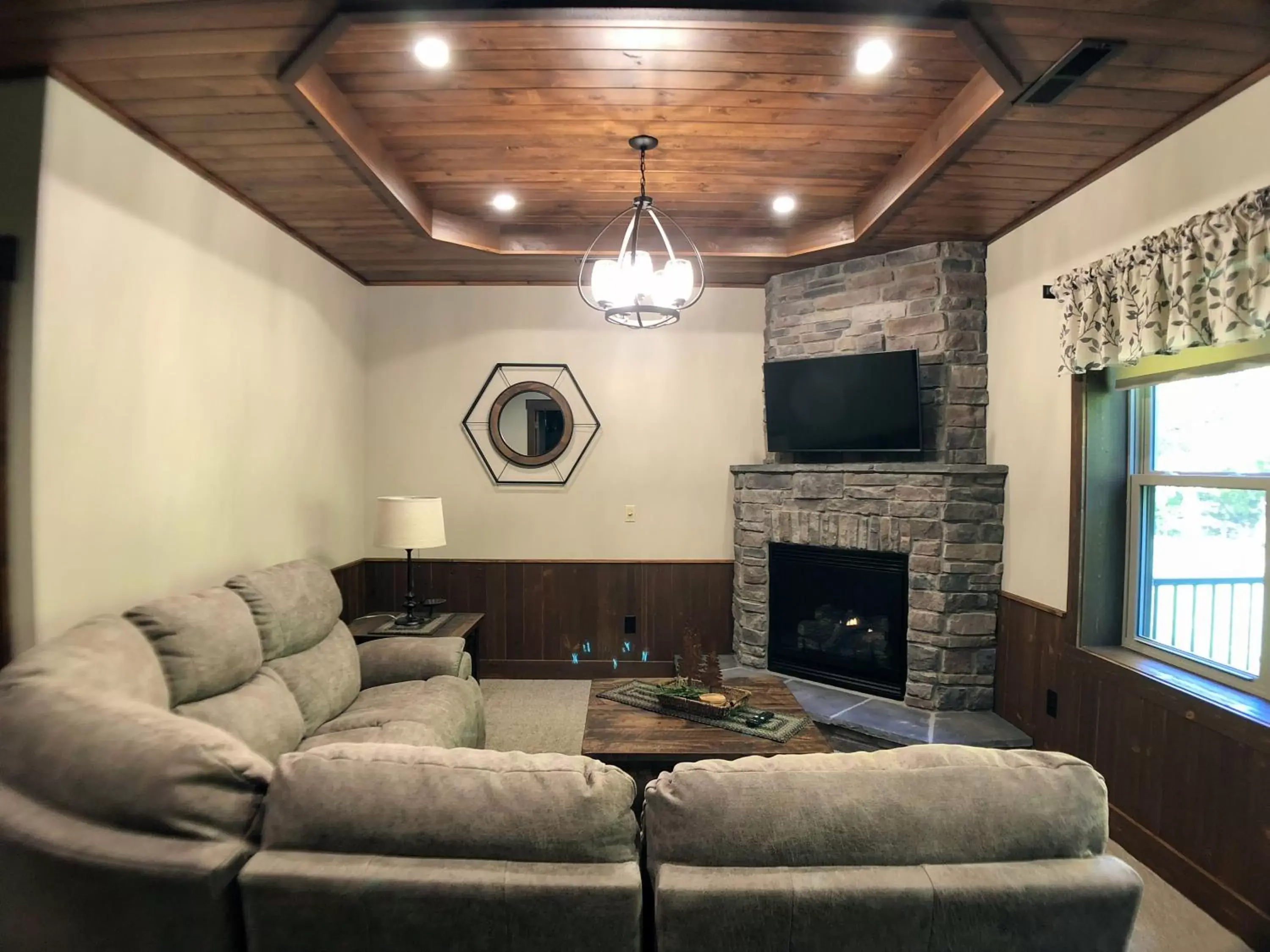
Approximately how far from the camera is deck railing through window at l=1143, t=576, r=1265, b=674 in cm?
244

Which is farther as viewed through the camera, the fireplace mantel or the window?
the fireplace mantel

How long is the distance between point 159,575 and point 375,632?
124 centimetres

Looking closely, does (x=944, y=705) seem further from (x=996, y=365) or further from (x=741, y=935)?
(x=741, y=935)

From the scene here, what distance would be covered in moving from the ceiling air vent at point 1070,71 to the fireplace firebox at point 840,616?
2.37 metres

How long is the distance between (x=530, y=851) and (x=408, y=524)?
2736mm

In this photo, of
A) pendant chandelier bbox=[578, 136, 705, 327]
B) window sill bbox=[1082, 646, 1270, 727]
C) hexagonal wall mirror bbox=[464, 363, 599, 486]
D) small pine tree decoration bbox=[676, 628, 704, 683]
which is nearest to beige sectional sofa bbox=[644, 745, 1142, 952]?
window sill bbox=[1082, 646, 1270, 727]

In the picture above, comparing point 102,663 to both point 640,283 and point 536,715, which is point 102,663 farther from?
point 536,715

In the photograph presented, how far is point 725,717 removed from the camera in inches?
111

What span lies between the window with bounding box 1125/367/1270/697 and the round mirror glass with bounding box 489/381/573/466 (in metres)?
3.22

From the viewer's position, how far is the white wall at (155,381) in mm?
2270

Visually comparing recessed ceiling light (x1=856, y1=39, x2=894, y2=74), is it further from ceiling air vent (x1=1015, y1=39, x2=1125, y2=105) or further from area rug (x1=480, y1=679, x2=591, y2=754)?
area rug (x1=480, y1=679, x2=591, y2=754)

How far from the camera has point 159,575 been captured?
9.00ft

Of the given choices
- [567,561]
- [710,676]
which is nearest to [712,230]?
[567,561]

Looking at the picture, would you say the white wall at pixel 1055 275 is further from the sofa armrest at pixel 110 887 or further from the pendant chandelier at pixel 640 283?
the sofa armrest at pixel 110 887
